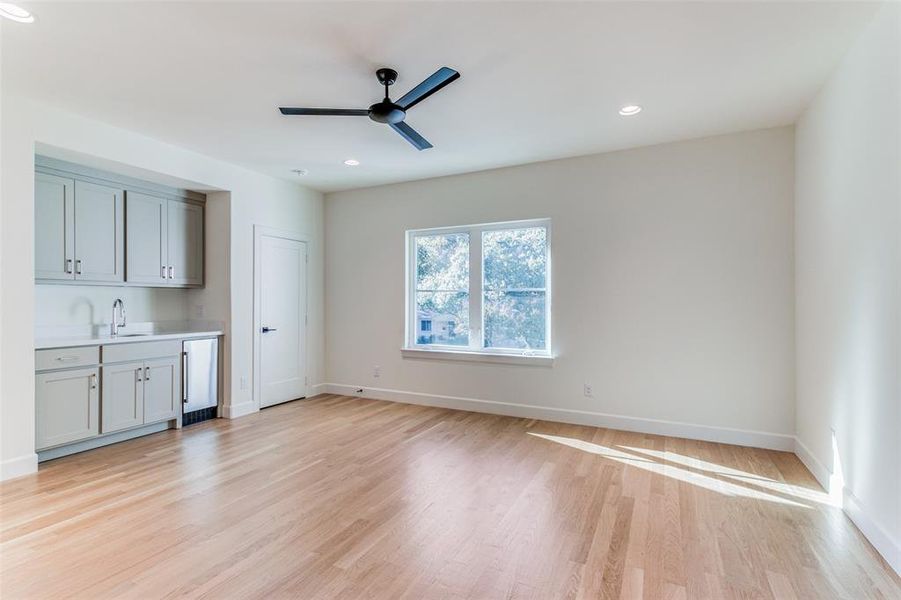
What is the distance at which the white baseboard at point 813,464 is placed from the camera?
9.50 feet

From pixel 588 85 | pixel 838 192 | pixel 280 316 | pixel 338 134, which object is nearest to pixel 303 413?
pixel 280 316

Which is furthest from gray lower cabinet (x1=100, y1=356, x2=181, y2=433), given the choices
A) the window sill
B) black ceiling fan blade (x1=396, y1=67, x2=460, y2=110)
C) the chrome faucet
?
black ceiling fan blade (x1=396, y1=67, x2=460, y2=110)

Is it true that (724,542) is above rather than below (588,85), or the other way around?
below

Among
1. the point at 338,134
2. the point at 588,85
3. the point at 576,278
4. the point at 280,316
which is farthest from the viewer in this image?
the point at 280,316

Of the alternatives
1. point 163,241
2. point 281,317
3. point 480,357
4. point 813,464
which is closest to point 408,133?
point 480,357

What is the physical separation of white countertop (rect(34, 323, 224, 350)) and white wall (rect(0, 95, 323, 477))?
0.52 ft

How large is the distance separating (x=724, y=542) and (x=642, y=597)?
0.76 metres

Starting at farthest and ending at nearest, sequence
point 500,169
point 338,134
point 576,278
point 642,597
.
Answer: point 500,169, point 576,278, point 338,134, point 642,597

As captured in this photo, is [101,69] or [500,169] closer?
[101,69]

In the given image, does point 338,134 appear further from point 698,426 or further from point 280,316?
point 698,426

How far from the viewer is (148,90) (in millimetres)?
2994

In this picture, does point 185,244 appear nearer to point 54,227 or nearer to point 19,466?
point 54,227

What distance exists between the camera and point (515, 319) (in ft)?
15.7

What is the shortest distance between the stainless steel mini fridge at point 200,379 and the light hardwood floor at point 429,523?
0.59 meters
